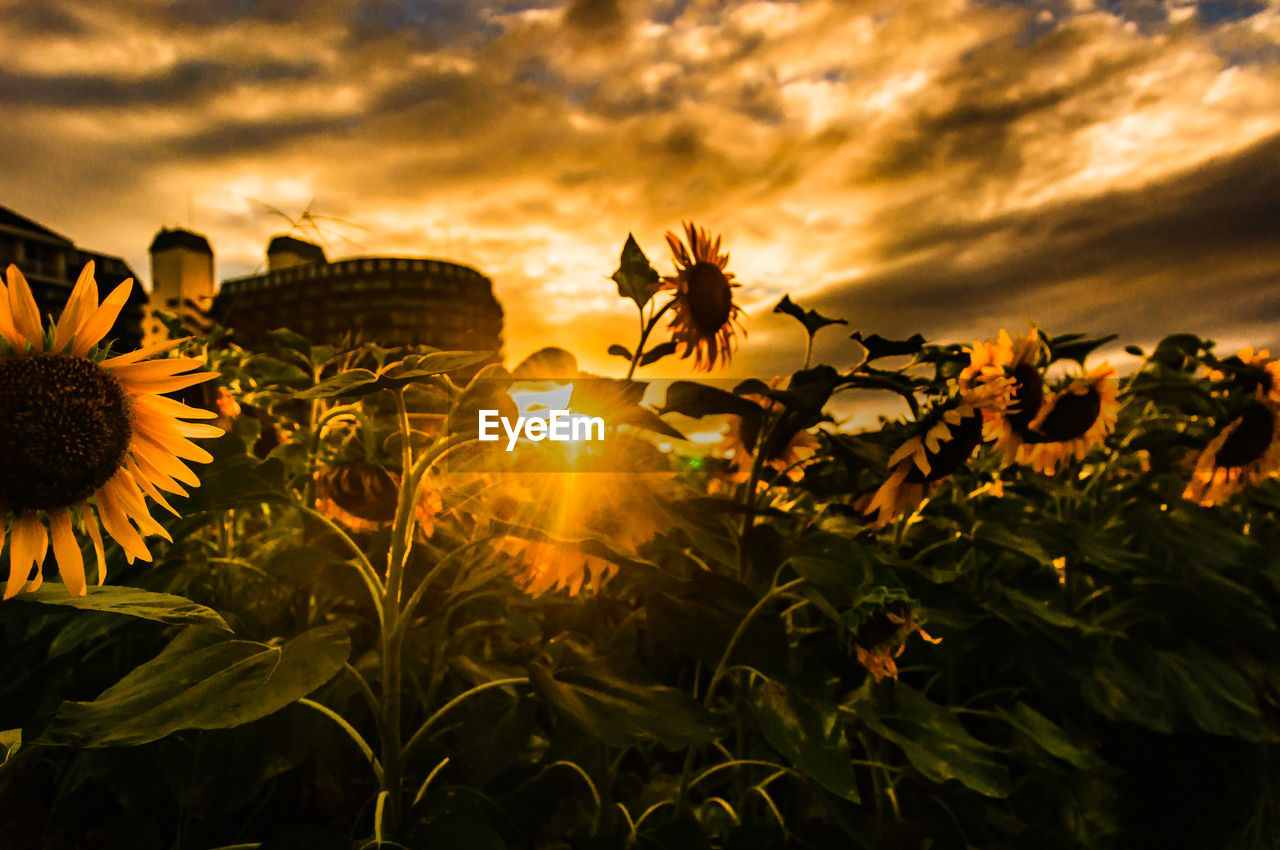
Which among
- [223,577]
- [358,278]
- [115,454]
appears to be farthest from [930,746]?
[358,278]

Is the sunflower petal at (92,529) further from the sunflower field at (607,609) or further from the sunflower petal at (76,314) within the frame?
the sunflower petal at (76,314)

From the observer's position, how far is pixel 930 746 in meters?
1.18

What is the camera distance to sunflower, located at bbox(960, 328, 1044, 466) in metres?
1.51

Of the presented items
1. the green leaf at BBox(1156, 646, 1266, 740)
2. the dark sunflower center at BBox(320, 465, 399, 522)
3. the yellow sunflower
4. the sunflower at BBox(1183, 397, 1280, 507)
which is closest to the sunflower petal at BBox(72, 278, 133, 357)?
the dark sunflower center at BBox(320, 465, 399, 522)

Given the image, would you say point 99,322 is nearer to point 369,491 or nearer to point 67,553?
point 67,553

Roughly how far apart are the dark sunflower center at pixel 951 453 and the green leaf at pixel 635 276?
1.93ft

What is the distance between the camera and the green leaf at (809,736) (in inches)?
37.8

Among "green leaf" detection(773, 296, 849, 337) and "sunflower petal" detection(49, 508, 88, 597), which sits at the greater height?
"green leaf" detection(773, 296, 849, 337)

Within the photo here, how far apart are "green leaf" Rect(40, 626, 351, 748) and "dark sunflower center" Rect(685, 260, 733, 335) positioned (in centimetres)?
104

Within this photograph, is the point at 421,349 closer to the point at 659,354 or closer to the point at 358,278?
the point at 659,354

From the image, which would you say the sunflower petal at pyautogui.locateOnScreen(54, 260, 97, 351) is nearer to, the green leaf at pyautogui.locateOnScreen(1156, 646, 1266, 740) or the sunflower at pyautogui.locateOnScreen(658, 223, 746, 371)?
the sunflower at pyautogui.locateOnScreen(658, 223, 746, 371)

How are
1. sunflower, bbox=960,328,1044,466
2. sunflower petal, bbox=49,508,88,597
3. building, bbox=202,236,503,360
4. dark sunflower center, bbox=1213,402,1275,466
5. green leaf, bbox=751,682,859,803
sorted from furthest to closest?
building, bbox=202,236,503,360
dark sunflower center, bbox=1213,402,1275,466
sunflower, bbox=960,328,1044,466
green leaf, bbox=751,682,859,803
sunflower petal, bbox=49,508,88,597

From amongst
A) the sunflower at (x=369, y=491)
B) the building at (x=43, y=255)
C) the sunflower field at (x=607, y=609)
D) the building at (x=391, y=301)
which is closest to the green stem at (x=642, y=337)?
the sunflower field at (x=607, y=609)

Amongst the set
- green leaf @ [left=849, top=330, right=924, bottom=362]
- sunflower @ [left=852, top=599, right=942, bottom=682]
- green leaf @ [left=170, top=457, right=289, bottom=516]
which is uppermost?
green leaf @ [left=849, top=330, right=924, bottom=362]
